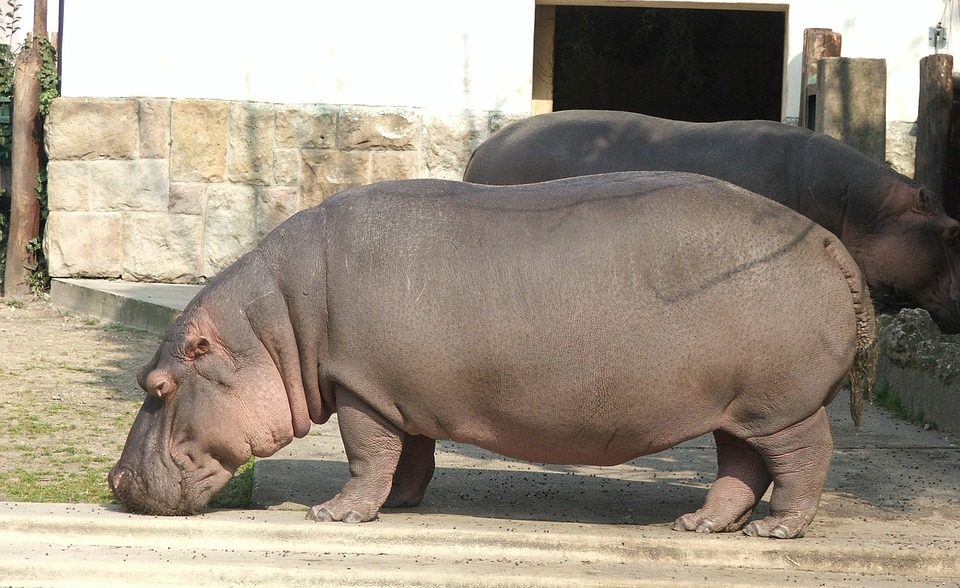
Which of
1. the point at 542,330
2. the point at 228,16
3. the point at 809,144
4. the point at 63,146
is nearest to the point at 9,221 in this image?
the point at 63,146

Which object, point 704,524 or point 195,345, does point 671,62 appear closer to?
point 704,524

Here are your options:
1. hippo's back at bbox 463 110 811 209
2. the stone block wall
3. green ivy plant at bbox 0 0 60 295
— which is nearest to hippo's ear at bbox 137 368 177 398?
hippo's back at bbox 463 110 811 209

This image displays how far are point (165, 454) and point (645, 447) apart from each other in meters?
1.76

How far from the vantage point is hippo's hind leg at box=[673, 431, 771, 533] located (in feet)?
17.0

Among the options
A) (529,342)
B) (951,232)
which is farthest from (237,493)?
(951,232)

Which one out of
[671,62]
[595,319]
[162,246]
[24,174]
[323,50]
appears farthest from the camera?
[671,62]

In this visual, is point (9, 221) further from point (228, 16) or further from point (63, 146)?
point (228, 16)

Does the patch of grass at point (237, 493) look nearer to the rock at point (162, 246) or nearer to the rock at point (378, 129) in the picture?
the rock at point (378, 129)

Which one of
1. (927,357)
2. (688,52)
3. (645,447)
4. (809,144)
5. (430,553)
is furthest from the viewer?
(688,52)

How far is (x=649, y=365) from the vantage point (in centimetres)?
500

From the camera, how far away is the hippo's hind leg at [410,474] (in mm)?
5613

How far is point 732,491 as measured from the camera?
524cm

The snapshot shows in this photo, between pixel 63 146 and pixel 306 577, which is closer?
pixel 306 577

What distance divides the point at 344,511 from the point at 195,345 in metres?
0.82
